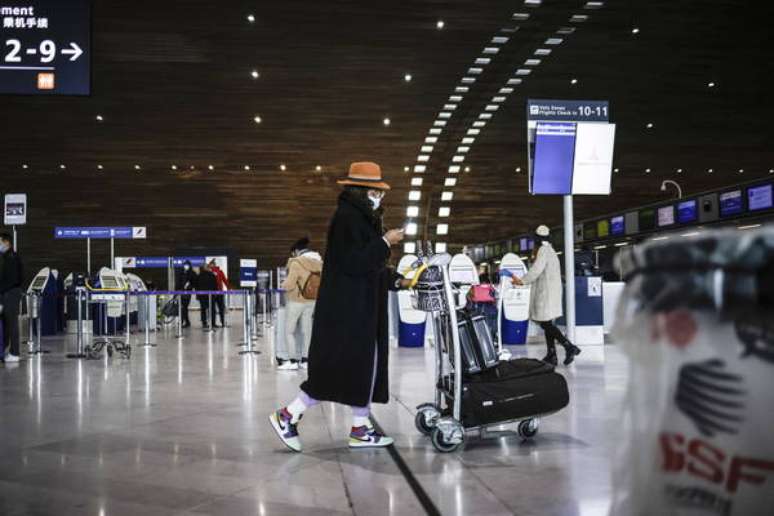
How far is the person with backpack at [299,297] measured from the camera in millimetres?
8500

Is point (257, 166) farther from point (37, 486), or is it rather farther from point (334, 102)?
point (37, 486)

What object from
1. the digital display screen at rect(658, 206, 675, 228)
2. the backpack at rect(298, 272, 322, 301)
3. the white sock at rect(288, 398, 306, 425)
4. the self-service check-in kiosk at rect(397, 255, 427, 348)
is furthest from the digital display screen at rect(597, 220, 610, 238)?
the white sock at rect(288, 398, 306, 425)

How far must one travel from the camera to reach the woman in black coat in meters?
3.91

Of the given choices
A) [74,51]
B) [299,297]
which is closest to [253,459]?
[299,297]

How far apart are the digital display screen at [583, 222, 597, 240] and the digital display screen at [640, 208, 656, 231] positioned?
4.02 meters

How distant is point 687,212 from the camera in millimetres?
17672

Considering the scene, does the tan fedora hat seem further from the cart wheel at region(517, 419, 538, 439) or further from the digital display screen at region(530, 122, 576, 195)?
the digital display screen at region(530, 122, 576, 195)

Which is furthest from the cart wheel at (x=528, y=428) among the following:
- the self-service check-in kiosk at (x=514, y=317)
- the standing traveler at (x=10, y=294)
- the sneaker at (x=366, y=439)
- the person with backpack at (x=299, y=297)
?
the self-service check-in kiosk at (x=514, y=317)

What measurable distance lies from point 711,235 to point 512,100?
919 inches

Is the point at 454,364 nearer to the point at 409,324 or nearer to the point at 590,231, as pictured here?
the point at 409,324

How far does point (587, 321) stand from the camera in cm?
1071

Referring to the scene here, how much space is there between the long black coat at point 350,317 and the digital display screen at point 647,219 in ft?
56.0

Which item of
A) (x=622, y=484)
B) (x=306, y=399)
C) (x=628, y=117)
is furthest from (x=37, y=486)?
(x=628, y=117)

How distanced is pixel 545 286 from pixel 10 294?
6.49 m
